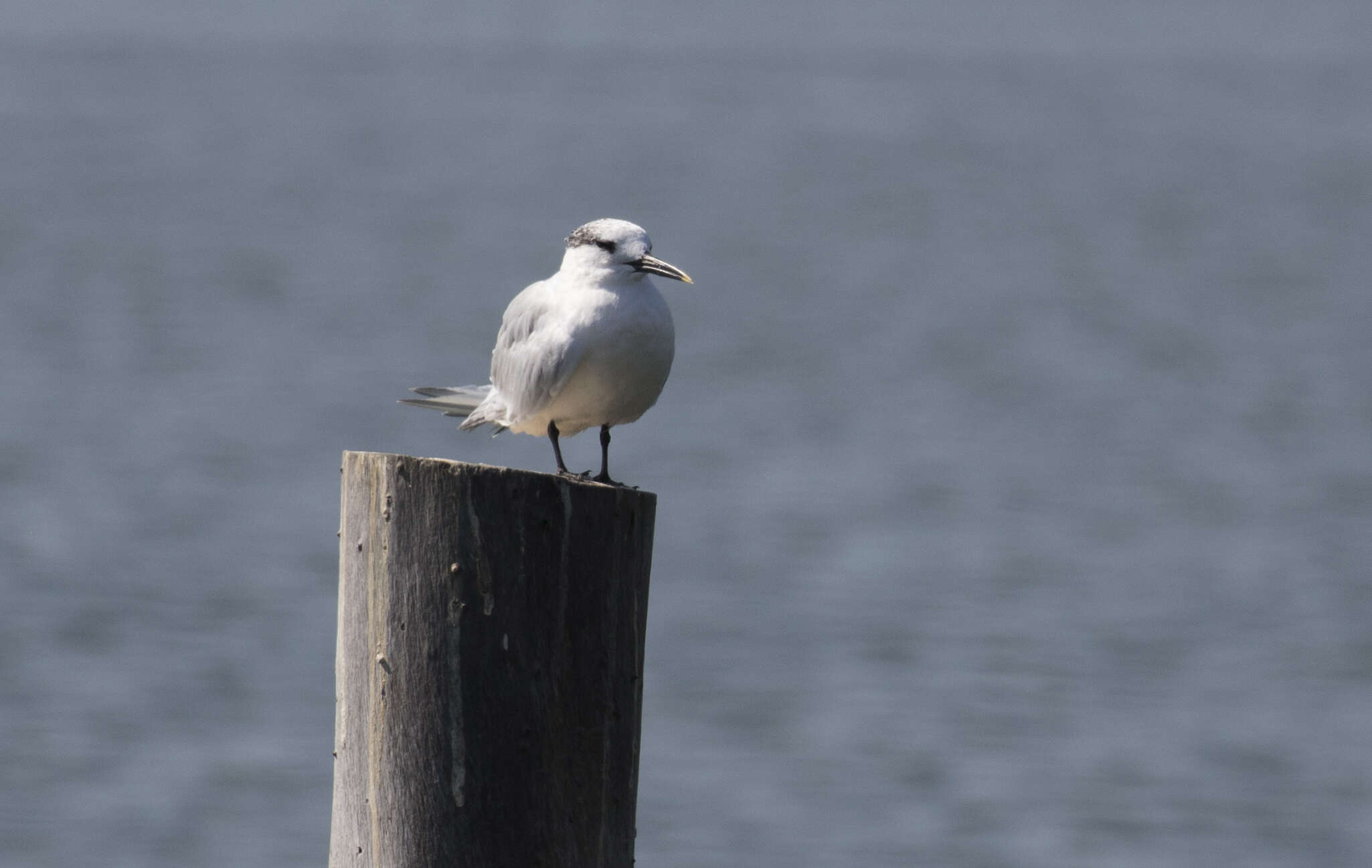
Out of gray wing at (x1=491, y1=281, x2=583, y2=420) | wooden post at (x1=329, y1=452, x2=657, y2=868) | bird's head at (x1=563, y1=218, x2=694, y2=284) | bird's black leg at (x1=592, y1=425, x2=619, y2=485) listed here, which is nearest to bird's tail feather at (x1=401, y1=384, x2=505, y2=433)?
gray wing at (x1=491, y1=281, x2=583, y2=420)

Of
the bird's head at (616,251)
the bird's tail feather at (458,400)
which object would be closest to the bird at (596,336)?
the bird's head at (616,251)

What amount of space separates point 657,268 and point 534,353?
1.55ft

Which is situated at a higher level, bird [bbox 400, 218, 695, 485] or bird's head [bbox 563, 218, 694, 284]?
bird's head [bbox 563, 218, 694, 284]

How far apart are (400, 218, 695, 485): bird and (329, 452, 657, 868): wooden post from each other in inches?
47.8

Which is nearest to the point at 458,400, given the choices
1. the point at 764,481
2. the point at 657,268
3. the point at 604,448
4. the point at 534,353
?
the point at 604,448

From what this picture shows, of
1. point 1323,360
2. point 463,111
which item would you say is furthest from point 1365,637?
point 463,111

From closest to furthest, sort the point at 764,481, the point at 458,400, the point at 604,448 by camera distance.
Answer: the point at 604,448 → the point at 458,400 → the point at 764,481

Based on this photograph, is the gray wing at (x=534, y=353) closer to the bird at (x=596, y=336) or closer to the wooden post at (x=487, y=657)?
the bird at (x=596, y=336)

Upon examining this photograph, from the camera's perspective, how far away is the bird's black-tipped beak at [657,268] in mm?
5215

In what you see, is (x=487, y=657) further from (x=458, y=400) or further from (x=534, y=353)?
(x=458, y=400)

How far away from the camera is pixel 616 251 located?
532 centimetres

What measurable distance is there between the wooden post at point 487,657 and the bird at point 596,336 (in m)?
1.21

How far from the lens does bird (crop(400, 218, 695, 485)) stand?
525 cm

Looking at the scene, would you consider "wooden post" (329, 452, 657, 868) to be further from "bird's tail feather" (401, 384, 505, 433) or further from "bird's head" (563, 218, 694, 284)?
"bird's tail feather" (401, 384, 505, 433)
